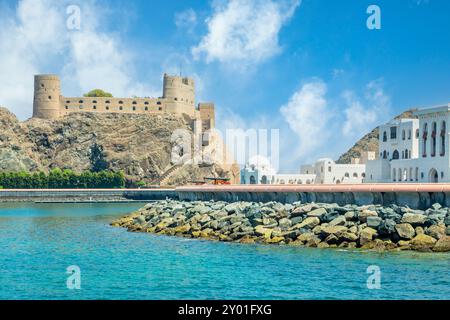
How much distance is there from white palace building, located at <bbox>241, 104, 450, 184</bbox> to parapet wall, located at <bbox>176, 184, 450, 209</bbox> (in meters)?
19.6

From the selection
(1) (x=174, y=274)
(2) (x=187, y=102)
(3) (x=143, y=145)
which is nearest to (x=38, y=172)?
(3) (x=143, y=145)

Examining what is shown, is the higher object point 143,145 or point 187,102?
point 187,102

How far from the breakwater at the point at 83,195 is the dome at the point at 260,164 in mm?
12832

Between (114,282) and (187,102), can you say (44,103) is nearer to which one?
(187,102)

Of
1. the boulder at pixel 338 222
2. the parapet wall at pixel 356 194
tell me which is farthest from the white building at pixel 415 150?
the boulder at pixel 338 222

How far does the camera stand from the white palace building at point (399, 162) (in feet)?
196

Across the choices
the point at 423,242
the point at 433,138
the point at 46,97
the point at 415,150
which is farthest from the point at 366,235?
the point at 46,97

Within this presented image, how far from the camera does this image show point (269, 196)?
153 feet

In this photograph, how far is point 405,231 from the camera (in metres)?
32.4

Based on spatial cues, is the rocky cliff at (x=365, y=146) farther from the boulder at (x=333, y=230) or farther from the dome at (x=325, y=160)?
the boulder at (x=333, y=230)

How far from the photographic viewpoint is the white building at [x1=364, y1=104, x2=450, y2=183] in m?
59.4

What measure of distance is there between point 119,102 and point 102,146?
1325cm

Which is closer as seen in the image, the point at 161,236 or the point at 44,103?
the point at 161,236
